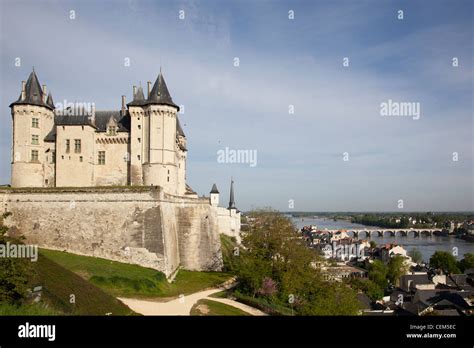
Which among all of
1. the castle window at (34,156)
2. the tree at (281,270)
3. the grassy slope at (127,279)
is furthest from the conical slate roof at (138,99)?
the tree at (281,270)

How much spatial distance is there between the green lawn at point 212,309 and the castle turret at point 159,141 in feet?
39.7

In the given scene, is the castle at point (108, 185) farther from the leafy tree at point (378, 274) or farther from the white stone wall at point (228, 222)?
the leafy tree at point (378, 274)

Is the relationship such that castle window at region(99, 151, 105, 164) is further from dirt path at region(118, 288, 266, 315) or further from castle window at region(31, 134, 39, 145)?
dirt path at region(118, 288, 266, 315)

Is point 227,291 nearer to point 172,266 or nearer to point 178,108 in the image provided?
point 172,266

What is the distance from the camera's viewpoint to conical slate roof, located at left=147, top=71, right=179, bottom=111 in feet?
97.8

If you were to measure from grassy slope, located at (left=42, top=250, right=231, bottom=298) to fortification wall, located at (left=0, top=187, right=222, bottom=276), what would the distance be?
0.92 meters

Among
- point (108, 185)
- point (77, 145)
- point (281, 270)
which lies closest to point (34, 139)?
point (77, 145)

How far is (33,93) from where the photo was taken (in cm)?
2994

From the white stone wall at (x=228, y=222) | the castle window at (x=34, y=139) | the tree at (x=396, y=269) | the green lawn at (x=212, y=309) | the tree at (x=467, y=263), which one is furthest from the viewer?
the tree at (x=467, y=263)

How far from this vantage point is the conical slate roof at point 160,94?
29.8 metres

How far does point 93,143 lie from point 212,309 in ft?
64.5
